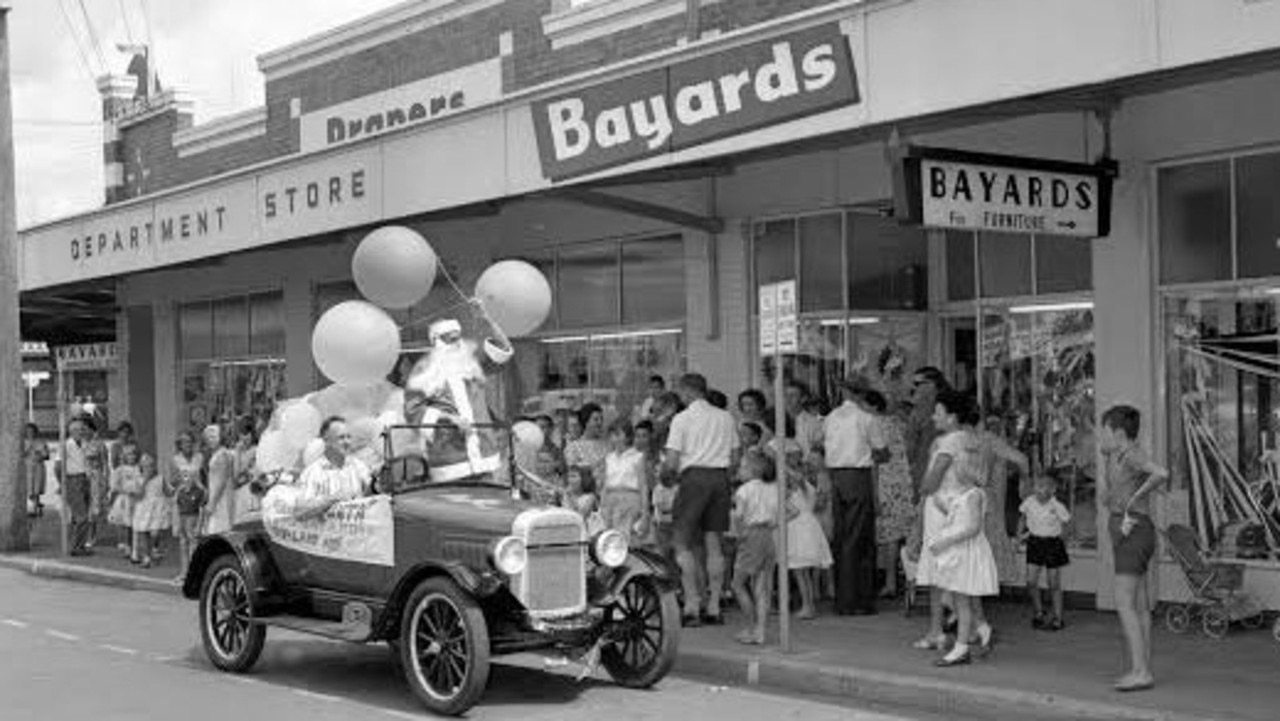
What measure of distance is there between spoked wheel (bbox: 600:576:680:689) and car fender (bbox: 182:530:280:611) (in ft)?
7.67

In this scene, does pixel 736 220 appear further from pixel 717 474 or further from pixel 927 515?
pixel 927 515

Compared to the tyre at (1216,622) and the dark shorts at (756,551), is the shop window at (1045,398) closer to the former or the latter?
the tyre at (1216,622)

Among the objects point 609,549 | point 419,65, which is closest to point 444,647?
point 609,549

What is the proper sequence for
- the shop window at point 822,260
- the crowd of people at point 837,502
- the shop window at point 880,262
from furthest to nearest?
the shop window at point 822,260 < the shop window at point 880,262 < the crowd of people at point 837,502

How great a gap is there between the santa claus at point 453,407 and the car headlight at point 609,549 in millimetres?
1120

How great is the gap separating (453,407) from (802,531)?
114 inches

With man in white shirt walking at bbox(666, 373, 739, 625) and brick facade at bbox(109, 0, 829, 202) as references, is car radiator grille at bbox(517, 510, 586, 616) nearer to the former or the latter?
man in white shirt walking at bbox(666, 373, 739, 625)

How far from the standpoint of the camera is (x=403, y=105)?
19766 millimetres

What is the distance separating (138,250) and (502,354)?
9790 millimetres

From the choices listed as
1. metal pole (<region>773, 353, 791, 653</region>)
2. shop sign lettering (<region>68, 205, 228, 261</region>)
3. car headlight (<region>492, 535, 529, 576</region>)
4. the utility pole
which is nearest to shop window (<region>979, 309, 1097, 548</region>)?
metal pole (<region>773, 353, 791, 653</region>)

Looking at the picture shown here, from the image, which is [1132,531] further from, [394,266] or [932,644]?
[394,266]

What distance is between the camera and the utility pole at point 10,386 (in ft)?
67.9

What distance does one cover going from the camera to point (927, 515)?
10.3 meters

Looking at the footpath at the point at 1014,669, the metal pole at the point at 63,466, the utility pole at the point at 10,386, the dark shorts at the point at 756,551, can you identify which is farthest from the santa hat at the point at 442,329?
the utility pole at the point at 10,386
